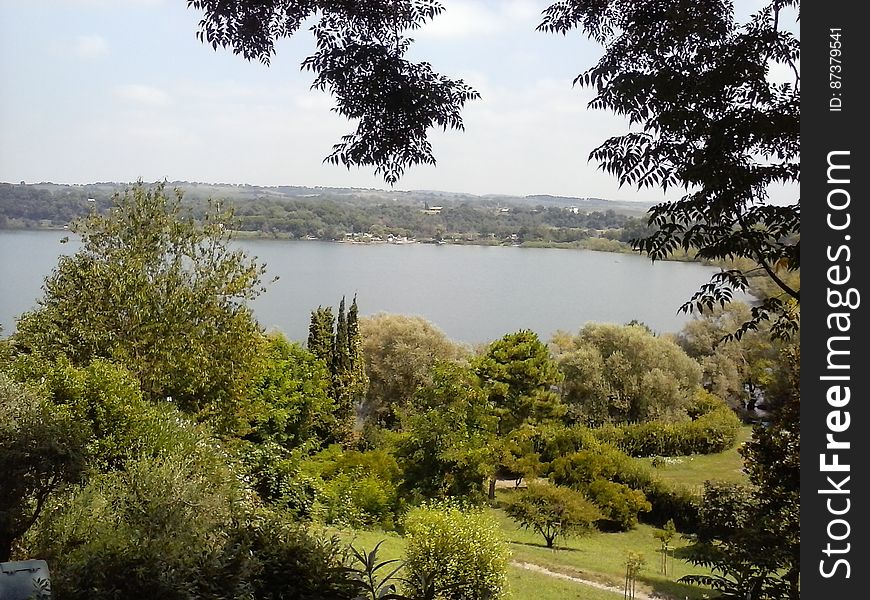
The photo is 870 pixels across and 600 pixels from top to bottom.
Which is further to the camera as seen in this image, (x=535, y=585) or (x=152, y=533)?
(x=535, y=585)

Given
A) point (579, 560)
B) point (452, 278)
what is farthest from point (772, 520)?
point (452, 278)

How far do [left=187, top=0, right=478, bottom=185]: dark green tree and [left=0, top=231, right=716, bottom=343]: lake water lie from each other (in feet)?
7.31

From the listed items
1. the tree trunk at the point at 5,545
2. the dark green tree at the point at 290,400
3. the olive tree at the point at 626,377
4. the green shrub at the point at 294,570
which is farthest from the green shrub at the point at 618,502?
the green shrub at the point at 294,570

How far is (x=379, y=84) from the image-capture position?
2.29 meters

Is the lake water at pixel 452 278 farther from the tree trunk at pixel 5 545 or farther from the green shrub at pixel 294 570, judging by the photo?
the green shrub at pixel 294 570

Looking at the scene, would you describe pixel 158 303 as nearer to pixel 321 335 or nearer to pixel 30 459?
pixel 30 459

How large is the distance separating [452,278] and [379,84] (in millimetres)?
4976

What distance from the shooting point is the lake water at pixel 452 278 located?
535 cm

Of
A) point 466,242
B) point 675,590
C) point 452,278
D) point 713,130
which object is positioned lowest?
point 675,590

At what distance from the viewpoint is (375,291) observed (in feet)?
25.7

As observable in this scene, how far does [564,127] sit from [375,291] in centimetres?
506

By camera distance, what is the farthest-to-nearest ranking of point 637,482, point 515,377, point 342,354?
point 342,354, point 515,377, point 637,482

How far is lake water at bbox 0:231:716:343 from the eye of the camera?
5.35 m

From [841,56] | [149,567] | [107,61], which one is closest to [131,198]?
[107,61]
